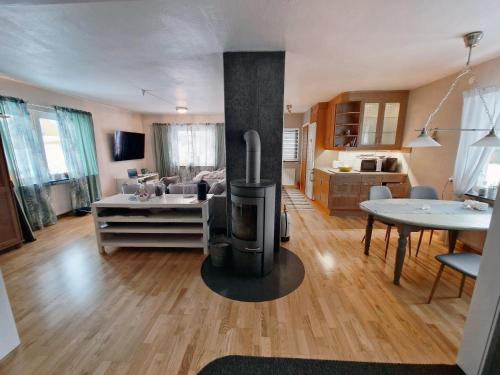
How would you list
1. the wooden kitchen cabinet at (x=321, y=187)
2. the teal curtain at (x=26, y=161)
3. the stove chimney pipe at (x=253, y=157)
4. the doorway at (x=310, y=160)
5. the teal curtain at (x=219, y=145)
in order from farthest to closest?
the teal curtain at (x=219, y=145) → the doorway at (x=310, y=160) → the wooden kitchen cabinet at (x=321, y=187) → the teal curtain at (x=26, y=161) → the stove chimney pipe at (x=253, y=157)

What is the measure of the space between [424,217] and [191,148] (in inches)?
247

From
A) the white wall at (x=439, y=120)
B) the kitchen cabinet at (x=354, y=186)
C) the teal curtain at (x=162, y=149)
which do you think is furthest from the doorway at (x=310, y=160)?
the teal curtain at (x=162, y=149)

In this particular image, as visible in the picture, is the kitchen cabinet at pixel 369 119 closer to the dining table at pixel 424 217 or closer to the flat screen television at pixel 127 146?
the dining table at pixel 424 217

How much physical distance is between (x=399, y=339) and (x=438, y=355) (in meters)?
0.22

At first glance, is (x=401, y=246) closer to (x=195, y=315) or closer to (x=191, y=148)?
(x=195, y=315)

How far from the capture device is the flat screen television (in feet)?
18.0

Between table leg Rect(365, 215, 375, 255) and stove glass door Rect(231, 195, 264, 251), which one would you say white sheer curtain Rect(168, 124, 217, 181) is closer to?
stove glass door Rect(231, 195, 264, 251)

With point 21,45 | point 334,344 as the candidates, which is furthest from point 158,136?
point 334,344

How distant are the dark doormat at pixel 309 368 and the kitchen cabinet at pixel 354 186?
9.87ft

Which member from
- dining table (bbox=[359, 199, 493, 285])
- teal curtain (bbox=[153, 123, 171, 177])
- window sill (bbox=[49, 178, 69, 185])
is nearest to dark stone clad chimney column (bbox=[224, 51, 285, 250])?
dining table (bbox=[359, 199, 493, 285])

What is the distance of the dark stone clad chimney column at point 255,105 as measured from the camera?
93.5 inches

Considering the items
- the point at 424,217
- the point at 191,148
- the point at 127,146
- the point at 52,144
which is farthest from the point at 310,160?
the point at 52,144

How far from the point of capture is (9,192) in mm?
2859

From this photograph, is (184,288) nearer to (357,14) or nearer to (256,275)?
(256,275)
